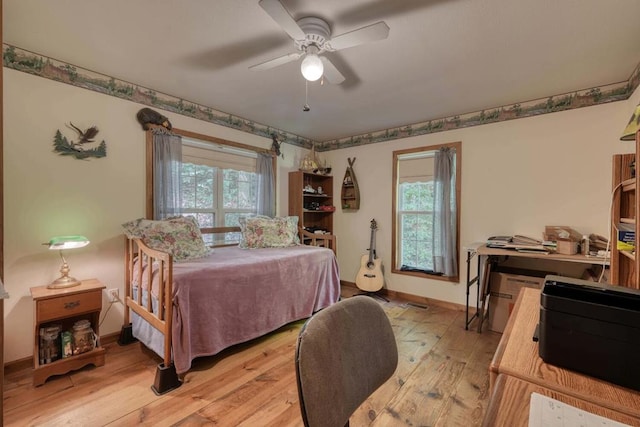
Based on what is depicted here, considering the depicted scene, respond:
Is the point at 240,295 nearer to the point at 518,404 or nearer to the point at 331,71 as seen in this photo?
the point at 331,71

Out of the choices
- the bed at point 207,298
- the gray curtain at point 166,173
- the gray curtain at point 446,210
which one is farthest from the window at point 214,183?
the gray curtain at point 446,210

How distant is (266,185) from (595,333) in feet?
11.0

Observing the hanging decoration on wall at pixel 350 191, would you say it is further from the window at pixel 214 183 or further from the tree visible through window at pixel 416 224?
the window at pixel 214 183

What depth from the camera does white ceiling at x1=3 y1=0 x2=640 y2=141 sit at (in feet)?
5.16

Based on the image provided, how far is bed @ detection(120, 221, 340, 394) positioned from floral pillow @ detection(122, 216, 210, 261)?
0.28 feet

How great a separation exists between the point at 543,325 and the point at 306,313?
232 centimetres

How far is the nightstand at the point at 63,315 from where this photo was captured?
1.86 metres

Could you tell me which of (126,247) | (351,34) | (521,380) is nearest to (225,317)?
(126,247)

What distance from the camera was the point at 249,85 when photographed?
254 cm

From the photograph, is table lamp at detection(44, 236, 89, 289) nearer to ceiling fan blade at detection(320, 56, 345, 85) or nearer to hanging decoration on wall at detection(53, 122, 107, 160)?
hanging decoration on wall at detection(53, 122, 107, 160)

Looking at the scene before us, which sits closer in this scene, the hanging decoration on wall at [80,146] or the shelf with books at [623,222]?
the shelf with books at [623,222]

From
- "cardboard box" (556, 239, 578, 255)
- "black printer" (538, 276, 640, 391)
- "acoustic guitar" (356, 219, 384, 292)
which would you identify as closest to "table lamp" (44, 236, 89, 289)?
"black printer" (538, 276, 640, 391)

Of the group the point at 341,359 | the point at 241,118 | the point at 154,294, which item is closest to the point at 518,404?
the point at 341,359

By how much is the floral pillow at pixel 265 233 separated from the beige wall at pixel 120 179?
3.46ft
